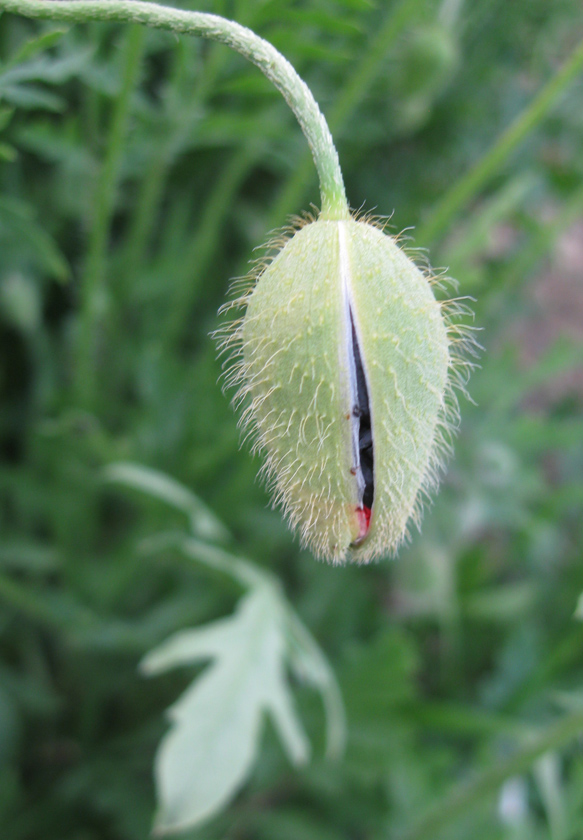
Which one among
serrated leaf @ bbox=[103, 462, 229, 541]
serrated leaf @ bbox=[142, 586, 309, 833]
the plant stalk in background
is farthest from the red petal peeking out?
serrated leaf @ bbox=[103, 462, 229, 541]

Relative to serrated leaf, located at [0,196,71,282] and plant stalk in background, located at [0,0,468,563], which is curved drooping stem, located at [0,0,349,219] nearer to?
plant stalk in background, located at [0,0,468,563]

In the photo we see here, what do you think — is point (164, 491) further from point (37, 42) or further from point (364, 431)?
point (37, 42)

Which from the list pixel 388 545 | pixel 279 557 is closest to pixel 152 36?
pixel 388 545

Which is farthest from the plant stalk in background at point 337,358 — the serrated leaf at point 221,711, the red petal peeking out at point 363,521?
the serrated leaf at point 221,711

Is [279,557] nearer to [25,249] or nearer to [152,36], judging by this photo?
[25,249]

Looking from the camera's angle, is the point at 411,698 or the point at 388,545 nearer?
the point at 388,545

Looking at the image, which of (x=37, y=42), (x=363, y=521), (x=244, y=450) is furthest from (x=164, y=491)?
(x=37, y=42)
